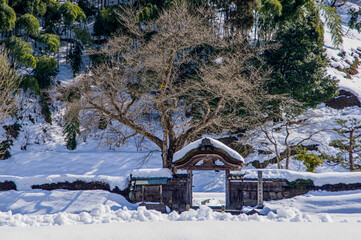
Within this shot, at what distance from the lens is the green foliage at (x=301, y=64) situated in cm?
1828

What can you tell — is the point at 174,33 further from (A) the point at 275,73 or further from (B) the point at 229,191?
(A) the point at 275,73

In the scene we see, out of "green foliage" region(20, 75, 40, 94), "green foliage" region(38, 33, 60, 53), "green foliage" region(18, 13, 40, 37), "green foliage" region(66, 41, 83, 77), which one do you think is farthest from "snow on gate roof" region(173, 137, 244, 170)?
"green foliage" region(66, 41, 83, 77)

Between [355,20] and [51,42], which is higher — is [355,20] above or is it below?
above

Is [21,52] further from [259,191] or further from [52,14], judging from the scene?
[259,191]

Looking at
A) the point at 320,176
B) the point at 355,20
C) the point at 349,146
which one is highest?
the point at 355,20

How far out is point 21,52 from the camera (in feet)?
66.3

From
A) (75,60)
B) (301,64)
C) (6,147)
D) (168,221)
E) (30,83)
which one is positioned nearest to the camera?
(168,221)

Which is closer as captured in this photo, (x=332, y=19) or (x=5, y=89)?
(x=5, y=89)

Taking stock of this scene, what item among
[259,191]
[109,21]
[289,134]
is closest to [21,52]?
[109,21]

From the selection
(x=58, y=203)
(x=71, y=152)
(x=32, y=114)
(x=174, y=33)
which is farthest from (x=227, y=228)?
(x=32, y=114)

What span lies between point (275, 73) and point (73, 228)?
1575 cm

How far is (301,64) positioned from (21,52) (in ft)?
51.4

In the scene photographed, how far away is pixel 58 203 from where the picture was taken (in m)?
10.5

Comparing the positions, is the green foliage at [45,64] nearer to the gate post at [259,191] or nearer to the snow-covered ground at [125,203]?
the snow-covered ground at [125,203]
